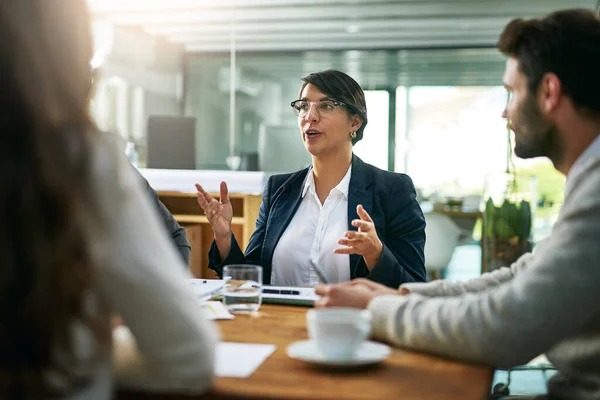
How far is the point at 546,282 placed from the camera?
1.09 metres

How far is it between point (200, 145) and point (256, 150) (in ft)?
2.71

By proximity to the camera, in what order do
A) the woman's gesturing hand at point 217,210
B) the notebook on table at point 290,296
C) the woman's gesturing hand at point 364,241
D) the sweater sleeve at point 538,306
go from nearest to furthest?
the sweater sleeve at point 538,306 → the notebook on table at point 290,296 → the woman's gesturing hand at point 364,241 → the woman's gesturing hand at point 217,210

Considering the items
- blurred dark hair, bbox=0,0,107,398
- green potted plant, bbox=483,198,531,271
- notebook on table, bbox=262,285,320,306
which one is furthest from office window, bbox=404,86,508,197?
blurred dark hair, bbox=0,0,107,398

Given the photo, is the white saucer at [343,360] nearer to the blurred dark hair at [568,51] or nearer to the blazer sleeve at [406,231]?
the blurred dark hair at [568,51]

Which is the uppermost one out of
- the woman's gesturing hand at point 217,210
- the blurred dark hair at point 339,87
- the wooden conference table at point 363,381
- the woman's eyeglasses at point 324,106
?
the blurred dark hair at point 339,87

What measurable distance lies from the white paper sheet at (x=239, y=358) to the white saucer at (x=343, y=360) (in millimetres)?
52

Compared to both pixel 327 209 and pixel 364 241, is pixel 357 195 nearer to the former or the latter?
pixel 327 209

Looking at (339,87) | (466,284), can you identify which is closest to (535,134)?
(466,284)

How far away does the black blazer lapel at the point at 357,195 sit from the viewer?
2.27 metres

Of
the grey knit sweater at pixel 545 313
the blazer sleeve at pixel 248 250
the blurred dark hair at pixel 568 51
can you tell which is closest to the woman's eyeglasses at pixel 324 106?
the blazer sleeve at pixel 248 250

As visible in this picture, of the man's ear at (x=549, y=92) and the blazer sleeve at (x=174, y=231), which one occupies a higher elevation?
the man's ear at (x=549, y=92)

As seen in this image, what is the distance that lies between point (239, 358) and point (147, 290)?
0.34m

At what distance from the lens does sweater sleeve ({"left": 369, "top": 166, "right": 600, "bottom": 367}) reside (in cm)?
→ 109

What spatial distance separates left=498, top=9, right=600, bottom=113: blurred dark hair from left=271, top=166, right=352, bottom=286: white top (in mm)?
1123
